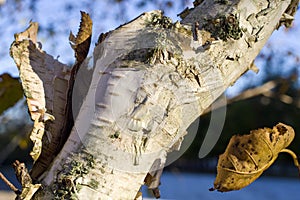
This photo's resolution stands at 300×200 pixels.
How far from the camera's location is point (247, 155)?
2.41 feet

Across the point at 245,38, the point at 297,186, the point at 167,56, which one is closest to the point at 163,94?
the point at 167,56

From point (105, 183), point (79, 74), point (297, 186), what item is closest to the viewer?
point (105, 183)

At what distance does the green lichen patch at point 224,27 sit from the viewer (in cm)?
63

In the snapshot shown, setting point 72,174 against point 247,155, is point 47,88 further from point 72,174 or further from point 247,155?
point 247,155

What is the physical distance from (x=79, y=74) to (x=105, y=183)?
0.68 ft

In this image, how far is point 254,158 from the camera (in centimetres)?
74

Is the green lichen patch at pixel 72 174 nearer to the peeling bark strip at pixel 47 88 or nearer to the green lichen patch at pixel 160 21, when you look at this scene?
the peeling bark strip at pixel 47 88

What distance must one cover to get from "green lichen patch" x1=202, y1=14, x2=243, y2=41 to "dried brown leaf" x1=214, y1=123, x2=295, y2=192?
186 millimetres

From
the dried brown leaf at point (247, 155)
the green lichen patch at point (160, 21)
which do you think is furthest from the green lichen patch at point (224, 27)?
the dried brown leaf at point (247, 155)

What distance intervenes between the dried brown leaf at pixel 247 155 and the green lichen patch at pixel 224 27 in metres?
0.19

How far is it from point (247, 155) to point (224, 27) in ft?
0.75

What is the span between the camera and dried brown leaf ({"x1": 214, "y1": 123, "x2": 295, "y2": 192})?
2.41 ft

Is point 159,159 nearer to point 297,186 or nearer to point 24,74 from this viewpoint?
point 24,74

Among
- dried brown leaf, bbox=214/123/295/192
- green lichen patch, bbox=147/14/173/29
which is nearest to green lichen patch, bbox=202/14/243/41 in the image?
green lichen patch, bbox=147/14/173/29
